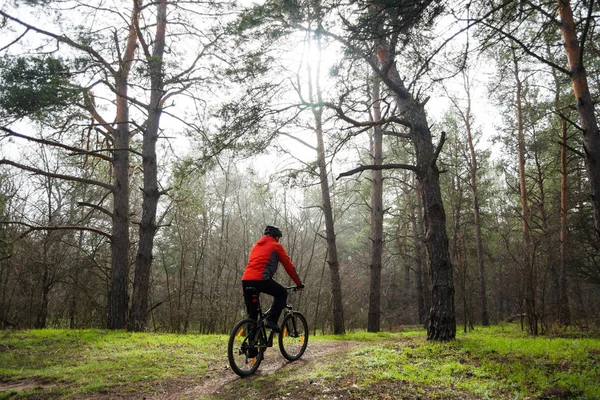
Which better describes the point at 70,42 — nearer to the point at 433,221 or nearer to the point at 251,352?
the point at 251,352

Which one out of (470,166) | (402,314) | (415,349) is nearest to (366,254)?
(402,314)

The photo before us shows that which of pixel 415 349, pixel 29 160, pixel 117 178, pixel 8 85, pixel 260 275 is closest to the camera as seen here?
pixel 260 275

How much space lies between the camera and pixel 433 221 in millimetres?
6840

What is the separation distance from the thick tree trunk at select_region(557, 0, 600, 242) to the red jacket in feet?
18.6

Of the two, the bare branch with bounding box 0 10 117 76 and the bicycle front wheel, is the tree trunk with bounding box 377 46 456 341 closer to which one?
the bicycle front wheel

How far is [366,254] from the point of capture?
78.1 ft

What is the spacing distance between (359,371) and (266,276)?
161 centimetres

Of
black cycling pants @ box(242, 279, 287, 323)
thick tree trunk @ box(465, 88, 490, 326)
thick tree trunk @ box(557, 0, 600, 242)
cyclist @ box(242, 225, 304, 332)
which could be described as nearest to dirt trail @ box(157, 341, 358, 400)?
cyclist @ box(242, 225, 304, 332)

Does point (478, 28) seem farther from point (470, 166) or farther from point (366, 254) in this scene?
point (366, 254)

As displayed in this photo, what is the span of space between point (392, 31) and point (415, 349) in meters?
4.50

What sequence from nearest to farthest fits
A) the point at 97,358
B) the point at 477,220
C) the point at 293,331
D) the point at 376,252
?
the point at 293,331 < the point at 97,358 < the point at 376,252 < the point at 477,220

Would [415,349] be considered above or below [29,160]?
below

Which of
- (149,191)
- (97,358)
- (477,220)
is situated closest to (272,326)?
(97,358)

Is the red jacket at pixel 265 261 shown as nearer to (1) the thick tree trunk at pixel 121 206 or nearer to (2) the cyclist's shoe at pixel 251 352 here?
(2) the cyclist's shoe at pixel 251 352
